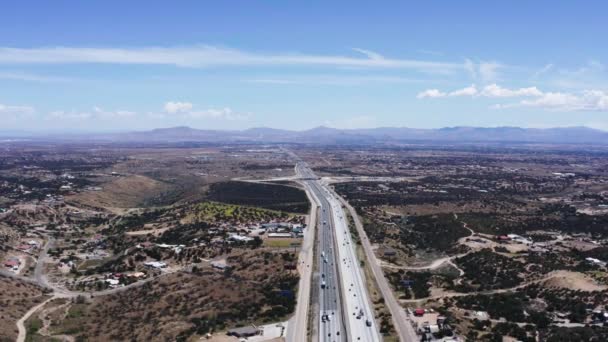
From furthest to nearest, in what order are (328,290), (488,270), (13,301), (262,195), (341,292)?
(262,195)
(488,270)
(328,290)
(13,301)
(341,292)

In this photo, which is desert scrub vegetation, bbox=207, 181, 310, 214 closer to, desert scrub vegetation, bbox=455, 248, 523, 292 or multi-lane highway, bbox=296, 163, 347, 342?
multi-lane highway, bbox=296, 163, 347, 342

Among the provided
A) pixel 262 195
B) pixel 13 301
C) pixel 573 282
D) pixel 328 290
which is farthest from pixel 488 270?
pixel 262 195

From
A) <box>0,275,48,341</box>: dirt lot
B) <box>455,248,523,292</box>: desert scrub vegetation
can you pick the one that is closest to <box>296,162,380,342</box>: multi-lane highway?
<box>455,248,523,292</box>: desert scrub vegetation

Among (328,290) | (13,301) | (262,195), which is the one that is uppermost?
(262,195)

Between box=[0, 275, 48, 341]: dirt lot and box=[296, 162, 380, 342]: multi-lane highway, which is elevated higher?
box=[296, 162, 380, 342]: multi-lane highway

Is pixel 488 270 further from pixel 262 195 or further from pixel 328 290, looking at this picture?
pixel 262 195

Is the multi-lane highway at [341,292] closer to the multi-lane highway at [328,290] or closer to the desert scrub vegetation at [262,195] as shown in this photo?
the multi-lane highway at [328,290]

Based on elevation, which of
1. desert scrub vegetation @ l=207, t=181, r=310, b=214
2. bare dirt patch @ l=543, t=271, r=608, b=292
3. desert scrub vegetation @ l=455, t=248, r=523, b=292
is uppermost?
desert scrub vegetation @ l=207, t=181, r=310, b=214

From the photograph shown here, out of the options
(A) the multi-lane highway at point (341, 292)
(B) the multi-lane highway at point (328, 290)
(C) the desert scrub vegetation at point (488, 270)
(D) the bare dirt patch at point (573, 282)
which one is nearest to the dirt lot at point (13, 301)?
(B) the multi-lane highway at point (328, 290)
